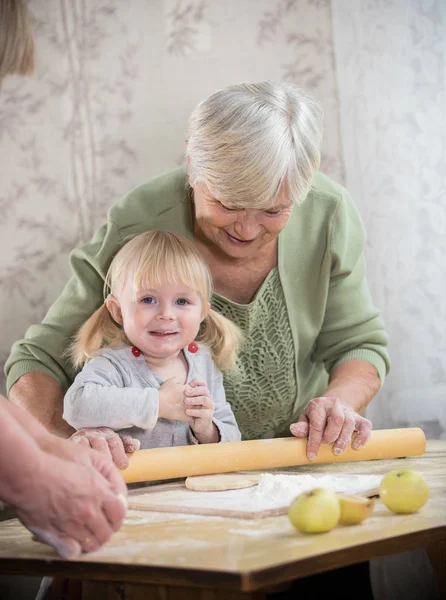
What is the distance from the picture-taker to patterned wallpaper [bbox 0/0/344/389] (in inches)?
101

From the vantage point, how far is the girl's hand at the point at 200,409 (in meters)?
1.82

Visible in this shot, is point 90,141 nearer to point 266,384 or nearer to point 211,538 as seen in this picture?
point 266,384

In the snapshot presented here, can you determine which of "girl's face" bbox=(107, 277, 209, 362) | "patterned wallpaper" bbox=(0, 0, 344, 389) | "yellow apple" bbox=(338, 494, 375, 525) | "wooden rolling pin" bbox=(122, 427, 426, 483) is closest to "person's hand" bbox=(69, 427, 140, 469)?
"wooden rolling pin" bbox=(122, 427, 426, 483)

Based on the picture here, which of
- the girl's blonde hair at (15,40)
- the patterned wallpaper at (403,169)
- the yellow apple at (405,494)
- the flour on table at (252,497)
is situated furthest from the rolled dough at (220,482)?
the girl's blonde hair at (15,40)

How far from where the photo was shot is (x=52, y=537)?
1171 mm

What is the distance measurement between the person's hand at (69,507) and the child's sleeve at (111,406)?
569mm

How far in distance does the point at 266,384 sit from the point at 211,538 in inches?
40.8

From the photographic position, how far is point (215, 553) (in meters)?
1.12

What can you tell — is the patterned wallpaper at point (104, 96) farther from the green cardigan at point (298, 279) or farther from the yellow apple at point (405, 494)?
the yellow apple at point (405, 494)

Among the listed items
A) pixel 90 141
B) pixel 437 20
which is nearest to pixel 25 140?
pixel 90 141

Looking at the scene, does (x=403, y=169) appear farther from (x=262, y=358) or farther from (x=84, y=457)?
(x=84, y=457)

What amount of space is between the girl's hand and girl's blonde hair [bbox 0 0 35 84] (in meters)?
1.00

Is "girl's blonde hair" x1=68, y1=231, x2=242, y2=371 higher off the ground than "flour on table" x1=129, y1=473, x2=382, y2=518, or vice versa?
"girl's blonde hair" x1=68, y1=231, x2=242, y2=371

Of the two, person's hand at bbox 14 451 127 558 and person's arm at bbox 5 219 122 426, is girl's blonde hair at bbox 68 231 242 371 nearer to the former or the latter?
person's arm at bbox 5 219 122 426
